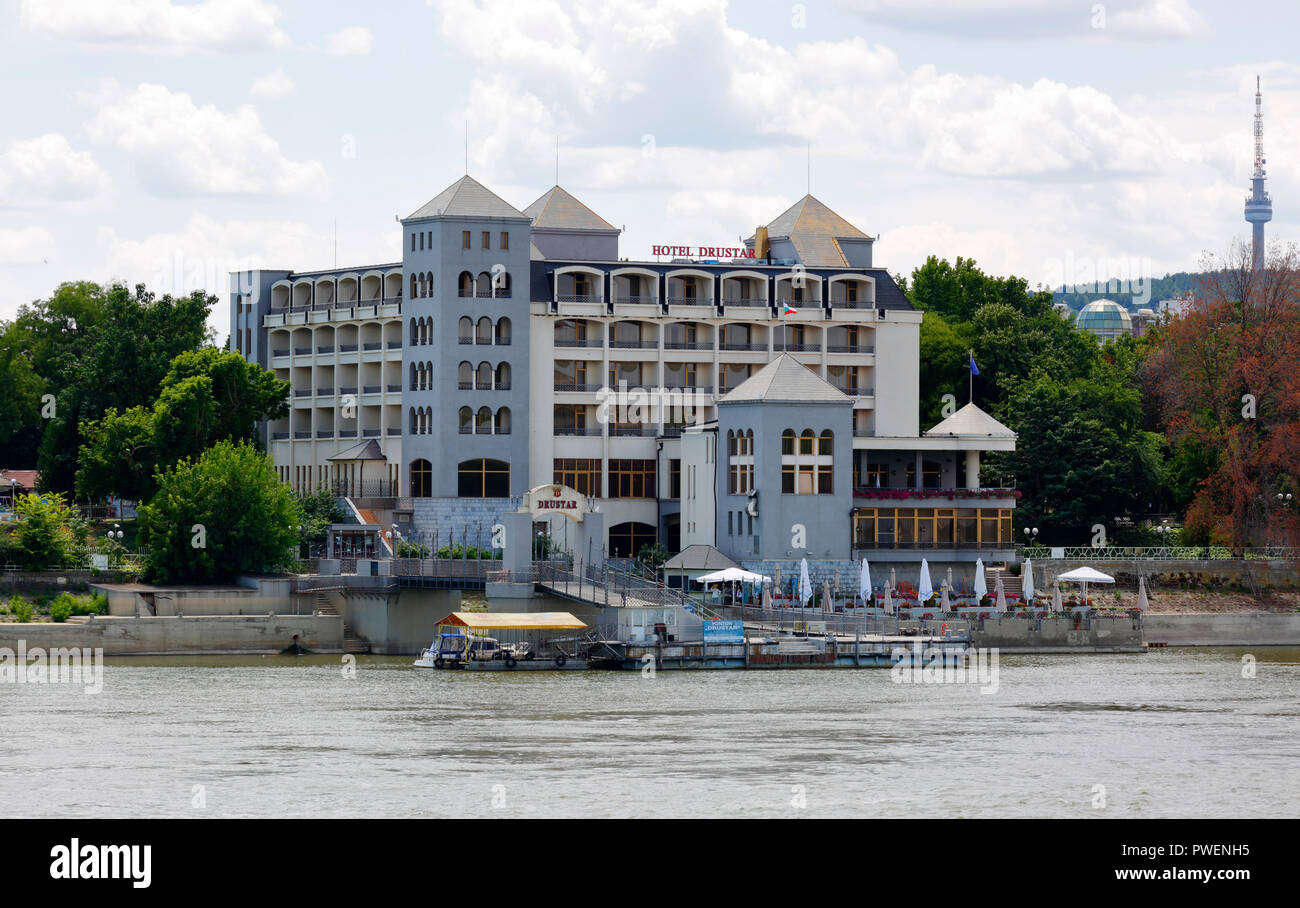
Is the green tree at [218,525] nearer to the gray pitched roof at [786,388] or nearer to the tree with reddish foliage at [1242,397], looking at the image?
the gray pitched roof at [786,388]

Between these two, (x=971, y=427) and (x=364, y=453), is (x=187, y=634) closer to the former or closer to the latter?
(x=364, y=453)

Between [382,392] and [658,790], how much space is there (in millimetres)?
69942

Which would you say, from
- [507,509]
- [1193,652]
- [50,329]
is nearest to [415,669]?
[507,509]

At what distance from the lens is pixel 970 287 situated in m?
137

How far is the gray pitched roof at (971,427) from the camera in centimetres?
9931

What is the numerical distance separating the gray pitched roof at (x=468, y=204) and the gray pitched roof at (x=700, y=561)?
70.4 ft

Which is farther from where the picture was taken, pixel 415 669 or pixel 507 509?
pixel 507 509

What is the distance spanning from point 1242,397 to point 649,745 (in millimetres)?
62342

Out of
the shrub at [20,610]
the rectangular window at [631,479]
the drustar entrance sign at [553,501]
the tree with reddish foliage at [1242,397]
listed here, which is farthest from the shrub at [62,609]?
the tree with reddish foliage at [1242,397]

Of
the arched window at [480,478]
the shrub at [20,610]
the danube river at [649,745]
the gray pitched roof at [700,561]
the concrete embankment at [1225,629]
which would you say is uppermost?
the arched window at [480,478]

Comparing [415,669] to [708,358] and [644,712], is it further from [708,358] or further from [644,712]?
[708,358]

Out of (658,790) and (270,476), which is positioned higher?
(270,476)

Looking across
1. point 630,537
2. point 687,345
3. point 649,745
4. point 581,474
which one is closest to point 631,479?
point 581,474

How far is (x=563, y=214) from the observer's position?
11162cm
